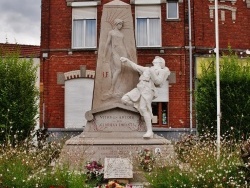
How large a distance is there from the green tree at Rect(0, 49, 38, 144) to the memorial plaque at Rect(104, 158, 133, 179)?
7.12 meters

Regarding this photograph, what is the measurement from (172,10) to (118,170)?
15.6m

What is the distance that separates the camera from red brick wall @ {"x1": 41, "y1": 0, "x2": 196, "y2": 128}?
24312 mm

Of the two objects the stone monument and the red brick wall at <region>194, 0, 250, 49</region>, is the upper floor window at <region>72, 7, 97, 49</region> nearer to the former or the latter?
the red brick wall at <region>194, 0, 250, 49</region>

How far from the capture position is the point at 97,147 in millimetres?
13086

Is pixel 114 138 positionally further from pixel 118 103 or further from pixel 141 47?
pixel 141 47

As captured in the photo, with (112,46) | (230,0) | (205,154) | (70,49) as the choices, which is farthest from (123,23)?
(230,0)

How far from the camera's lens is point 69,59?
24750mm

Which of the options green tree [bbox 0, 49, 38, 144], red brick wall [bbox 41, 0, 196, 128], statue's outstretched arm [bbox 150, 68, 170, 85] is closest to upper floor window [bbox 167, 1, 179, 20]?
red brick wall [bbox 41, 0, 196, 128]

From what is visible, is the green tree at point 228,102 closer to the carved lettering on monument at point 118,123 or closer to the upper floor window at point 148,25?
the carved lettering on monument at point 118,123

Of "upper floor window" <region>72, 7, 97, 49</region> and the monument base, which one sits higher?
"upper floor window" <region>72, 7, 97, 49</region>

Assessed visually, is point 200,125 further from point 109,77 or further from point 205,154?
point 205,154

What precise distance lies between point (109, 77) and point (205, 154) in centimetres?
457

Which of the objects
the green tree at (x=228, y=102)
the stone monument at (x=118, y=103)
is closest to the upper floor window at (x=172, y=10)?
the green tree at (x=228, y=102)

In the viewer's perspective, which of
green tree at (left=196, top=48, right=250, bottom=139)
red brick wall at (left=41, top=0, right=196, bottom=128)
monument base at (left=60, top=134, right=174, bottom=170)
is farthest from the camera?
red brick wall at (left=41, top=0, right=196, bottom=128)
